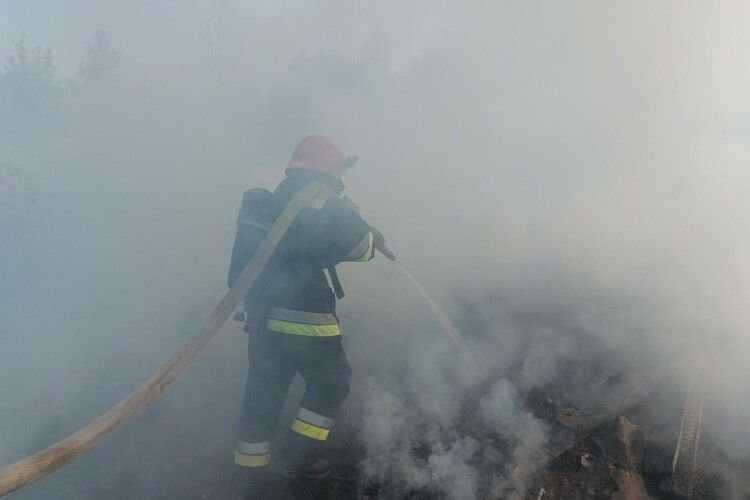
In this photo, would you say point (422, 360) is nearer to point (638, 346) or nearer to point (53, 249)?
point (638, 346)

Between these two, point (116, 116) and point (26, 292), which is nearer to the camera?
point (26, 292)

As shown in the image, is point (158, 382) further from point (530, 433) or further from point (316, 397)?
point (530, 433)

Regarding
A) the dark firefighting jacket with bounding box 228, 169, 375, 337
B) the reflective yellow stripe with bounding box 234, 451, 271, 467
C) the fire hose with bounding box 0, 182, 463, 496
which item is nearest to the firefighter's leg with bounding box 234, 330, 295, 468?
the reflective yellow stripe with bounding box 234, 451, 271, 467

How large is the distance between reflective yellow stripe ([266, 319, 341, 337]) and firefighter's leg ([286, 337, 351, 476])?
5 cm

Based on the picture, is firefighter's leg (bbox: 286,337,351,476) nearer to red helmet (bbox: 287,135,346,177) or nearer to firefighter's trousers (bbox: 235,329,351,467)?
firefighter's trousers (bbox: 235,329,351,467)

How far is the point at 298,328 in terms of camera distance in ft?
10.8

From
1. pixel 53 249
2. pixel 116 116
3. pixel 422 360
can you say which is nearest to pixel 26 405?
pixel 53 249

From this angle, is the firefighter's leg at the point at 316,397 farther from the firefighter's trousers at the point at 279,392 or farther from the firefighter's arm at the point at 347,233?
the firefighter's arm at the point at 347,233

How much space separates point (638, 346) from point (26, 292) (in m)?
5.83

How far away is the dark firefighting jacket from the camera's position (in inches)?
127

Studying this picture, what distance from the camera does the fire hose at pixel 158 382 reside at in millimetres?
2362

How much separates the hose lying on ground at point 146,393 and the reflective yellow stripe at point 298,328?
319mm

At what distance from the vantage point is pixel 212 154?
681 cm

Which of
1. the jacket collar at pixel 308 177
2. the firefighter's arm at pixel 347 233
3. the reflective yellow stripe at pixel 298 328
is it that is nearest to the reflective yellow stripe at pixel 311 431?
the reflective yellow stripe at pixel 298 328
